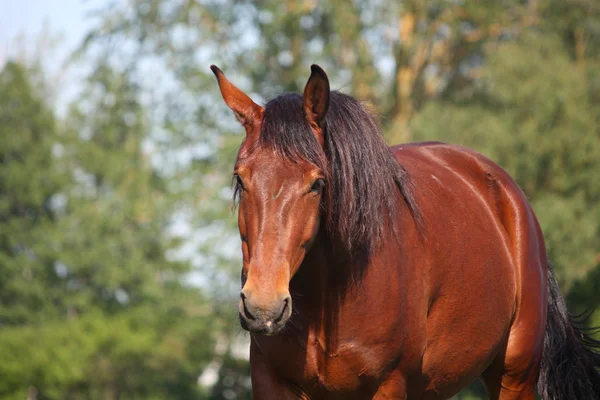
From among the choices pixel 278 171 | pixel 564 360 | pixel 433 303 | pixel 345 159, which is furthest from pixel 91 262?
pixel 278 171

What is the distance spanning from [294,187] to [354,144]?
489mm

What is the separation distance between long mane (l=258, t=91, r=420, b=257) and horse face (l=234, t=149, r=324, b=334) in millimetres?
94

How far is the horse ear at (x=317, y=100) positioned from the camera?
3898 millimetres

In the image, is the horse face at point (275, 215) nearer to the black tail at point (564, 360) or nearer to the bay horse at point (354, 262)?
the bay horse at point (354, 262)

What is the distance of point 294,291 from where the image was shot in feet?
13.7

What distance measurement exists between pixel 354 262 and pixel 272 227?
0.63m

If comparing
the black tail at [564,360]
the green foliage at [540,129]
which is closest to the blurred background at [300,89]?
the green foliage at [540,129]

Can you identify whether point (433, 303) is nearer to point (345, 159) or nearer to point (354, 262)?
point (354, 262)

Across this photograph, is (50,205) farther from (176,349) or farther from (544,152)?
(544,152)

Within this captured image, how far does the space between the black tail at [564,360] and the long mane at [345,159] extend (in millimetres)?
2186

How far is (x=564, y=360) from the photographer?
19.1ft

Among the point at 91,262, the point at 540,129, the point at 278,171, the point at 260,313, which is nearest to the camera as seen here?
the point at 260,313

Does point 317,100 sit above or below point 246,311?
above

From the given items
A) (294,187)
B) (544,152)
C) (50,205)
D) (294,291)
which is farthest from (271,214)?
(50,205)
